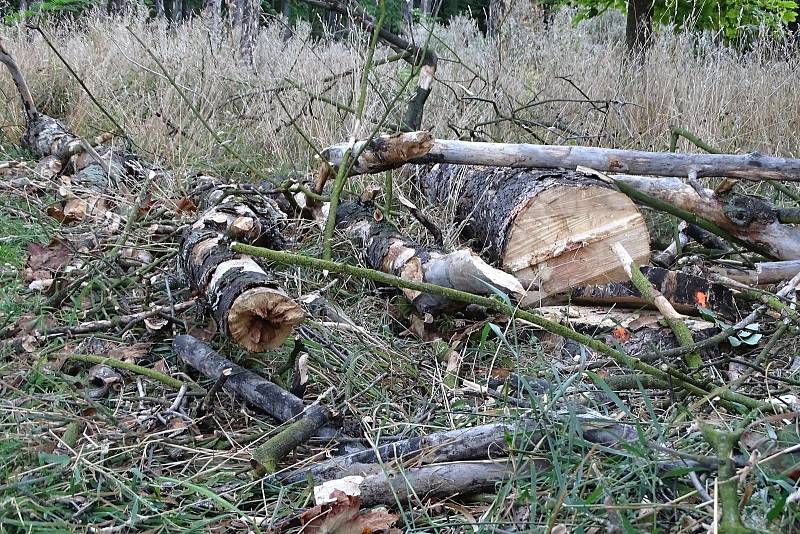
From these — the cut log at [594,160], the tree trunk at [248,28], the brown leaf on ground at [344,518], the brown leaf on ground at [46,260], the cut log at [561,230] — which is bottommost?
the brown leaf on ground at [46,260]

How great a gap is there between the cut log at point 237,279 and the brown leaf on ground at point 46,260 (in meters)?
0.73

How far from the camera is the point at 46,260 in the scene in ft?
11.8

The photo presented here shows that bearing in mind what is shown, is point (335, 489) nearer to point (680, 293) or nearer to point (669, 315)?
point (669, 315)

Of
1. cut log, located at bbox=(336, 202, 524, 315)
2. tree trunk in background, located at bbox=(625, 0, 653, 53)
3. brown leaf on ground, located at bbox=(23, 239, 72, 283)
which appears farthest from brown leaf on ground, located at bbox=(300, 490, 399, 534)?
tree trunk in background, located at bbox=(625, 0, 653, 53)

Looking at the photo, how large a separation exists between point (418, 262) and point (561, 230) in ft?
2.23

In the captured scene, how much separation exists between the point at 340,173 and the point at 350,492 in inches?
68.7

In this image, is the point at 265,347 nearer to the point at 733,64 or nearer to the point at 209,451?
the point at 209,451

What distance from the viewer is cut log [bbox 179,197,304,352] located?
8.06 feet

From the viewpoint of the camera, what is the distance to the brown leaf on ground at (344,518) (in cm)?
176

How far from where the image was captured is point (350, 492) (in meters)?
1.88

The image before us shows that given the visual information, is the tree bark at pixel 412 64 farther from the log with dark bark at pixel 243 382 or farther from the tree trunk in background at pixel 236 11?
the tree trunk in background at pixel 236 11

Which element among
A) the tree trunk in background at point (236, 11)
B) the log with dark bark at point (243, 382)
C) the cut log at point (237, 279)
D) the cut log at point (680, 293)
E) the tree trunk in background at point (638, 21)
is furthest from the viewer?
the tree trunk in background at point (236, 11)

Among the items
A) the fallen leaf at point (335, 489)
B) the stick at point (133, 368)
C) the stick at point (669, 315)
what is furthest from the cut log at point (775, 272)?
the stick at point (133, 368)

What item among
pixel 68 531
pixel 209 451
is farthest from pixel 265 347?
pixel 68 531
